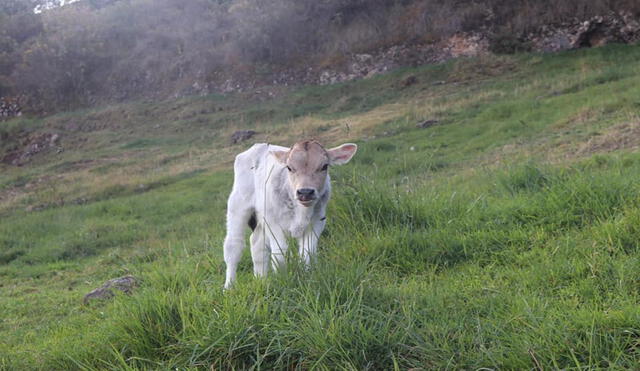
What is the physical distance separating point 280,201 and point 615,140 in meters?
7.68

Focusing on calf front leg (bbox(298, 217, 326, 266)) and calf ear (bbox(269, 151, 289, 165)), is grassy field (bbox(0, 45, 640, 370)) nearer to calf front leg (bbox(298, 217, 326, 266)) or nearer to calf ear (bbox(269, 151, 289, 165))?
calf front leg (bbox(298, 217, 326, 266))

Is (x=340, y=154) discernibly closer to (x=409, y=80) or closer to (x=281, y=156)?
(x=281, y=156)

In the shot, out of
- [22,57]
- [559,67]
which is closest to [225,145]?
[559,67]

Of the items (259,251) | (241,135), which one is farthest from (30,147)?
(259,251)

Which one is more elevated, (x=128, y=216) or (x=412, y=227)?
(x=412, y=227)

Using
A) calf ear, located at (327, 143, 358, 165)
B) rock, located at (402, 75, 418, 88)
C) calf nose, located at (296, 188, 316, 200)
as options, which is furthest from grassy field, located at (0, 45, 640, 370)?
rock, located at (402, 75, 418, 88)

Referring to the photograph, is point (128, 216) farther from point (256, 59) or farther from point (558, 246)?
point (256, 59)

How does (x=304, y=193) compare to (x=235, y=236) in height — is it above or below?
above

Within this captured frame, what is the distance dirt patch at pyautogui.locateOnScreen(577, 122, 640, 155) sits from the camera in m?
9.66

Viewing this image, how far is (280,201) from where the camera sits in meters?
4.93

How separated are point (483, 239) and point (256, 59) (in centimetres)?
3088

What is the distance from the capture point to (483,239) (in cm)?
509

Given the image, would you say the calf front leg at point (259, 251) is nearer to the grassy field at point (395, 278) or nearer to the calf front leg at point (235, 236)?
the calf front leg at point (235, 236)

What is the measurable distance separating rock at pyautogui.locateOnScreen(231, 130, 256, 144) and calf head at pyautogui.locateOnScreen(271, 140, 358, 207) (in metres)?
16.6
